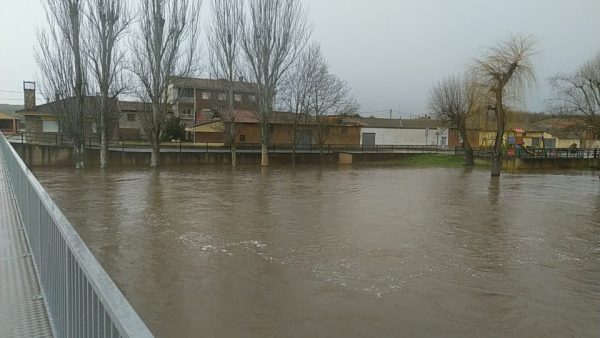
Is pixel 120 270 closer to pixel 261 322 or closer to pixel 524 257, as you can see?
pixel 261 322

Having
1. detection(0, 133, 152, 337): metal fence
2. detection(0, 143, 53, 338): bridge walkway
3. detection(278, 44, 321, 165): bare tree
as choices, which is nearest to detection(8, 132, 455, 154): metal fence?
detection(278, 44, 321, 165): bare tree

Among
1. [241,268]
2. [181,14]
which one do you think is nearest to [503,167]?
[181,14]

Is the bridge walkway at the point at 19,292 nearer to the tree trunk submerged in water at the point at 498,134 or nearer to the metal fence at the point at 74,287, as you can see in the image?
the metal fence at the point at 74,287

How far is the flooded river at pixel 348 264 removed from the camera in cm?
575

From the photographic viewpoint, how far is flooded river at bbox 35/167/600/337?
18.9ft

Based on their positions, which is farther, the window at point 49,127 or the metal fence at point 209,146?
the window at point 49,127

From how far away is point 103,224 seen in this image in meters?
11.6

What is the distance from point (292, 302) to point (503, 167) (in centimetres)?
3576

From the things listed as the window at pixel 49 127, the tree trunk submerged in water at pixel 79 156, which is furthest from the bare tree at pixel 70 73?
the window at pixel 49 127

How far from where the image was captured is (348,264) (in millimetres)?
8141

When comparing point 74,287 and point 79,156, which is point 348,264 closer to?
point 74,287

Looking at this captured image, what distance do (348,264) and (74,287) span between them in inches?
233

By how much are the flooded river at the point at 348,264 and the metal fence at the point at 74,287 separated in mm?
1882

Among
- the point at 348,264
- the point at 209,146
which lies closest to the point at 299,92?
the point at 209,146
